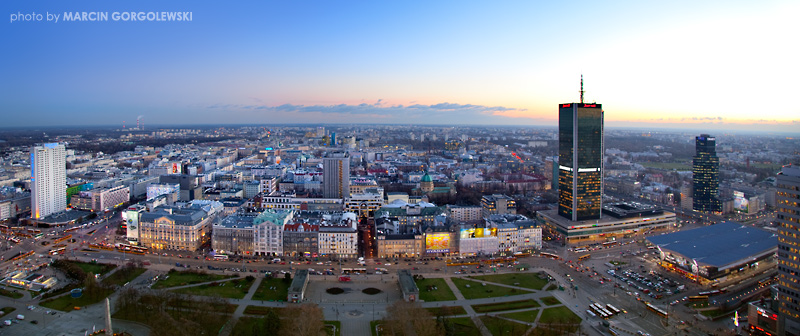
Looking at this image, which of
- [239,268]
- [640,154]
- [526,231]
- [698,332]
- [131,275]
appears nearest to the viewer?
[698,332]

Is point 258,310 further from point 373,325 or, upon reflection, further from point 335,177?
point 335,177

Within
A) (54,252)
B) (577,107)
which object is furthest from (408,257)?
(54,252)

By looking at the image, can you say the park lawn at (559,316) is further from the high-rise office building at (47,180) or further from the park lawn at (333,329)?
the high-rise office building at (47,180)

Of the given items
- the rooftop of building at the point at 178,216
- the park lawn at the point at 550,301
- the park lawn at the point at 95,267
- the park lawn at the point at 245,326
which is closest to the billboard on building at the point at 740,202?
the park lawn at the point at 550,301

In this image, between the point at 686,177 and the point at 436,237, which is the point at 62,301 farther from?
the point at 686,177

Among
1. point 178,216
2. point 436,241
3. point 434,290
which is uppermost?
point 178,216

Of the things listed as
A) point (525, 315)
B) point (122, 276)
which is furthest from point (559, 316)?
point (122, 276)
